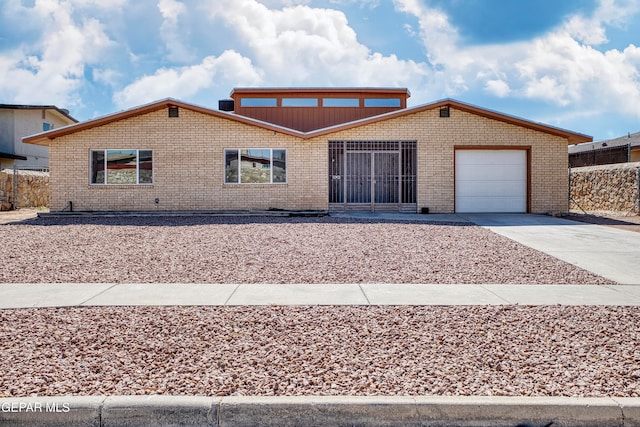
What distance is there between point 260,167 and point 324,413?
51.5 feet

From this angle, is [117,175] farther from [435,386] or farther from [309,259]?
[435,386]

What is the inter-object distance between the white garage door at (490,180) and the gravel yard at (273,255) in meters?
5.09

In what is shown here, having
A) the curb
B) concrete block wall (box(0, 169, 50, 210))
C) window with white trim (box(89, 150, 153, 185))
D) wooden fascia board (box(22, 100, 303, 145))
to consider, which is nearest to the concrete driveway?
the curb

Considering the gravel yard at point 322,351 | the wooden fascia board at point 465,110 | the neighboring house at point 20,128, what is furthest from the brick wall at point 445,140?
the neighboring house at point 20,128

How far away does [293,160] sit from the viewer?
18391 millimetres

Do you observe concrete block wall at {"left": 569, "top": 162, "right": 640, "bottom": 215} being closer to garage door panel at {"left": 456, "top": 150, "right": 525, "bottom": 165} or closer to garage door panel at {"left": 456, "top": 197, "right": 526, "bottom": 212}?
garage door panel at {"left": 456, "top": 197, "right": 526, "bottom": 212}

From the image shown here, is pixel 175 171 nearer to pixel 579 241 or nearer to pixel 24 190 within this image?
pixel 24 190

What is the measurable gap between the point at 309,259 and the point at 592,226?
33.5 feet

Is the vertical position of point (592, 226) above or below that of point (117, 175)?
below

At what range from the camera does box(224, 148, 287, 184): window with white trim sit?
18.4 meters

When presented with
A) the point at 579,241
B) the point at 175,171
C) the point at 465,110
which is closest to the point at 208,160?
the point at 175,171

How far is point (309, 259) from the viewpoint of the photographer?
8984mm

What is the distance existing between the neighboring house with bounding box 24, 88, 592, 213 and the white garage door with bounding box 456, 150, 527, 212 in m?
0.04

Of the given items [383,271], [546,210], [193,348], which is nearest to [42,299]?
[193,348]
